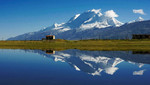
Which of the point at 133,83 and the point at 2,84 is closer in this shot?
the point at 2,84

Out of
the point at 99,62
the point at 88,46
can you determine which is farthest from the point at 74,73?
the point at 88,46

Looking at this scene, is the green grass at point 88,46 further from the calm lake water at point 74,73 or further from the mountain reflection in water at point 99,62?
the calm lake water at point 74,73

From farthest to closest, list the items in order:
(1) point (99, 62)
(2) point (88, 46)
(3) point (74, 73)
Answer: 1. (2) point (88, 46)
2. (1) point (99, 62)
3. (3) point (74, 73)

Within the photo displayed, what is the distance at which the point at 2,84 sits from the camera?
61.8 ft

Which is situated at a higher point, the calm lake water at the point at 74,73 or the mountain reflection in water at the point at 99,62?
the calm lake water at the point at 74,73

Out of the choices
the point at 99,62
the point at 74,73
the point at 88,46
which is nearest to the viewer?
the point at 74,73

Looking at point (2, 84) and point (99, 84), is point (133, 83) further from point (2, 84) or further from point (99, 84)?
point (2, 84)

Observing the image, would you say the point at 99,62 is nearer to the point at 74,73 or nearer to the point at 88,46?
the point at 74,73

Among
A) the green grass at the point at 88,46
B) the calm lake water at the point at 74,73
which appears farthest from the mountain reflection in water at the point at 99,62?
the green grass at the point at 88,46

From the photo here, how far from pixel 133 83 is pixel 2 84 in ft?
39.6

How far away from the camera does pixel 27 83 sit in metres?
19.5

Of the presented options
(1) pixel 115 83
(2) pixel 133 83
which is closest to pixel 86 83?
(1) pixel 115 83

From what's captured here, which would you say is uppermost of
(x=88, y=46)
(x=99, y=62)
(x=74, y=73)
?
(x=74, y=73)

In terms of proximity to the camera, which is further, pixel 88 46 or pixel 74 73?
pixel 88 46
